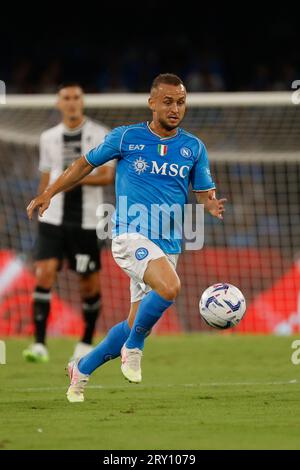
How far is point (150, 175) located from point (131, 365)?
127 centimetres

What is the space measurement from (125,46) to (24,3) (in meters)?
2.52

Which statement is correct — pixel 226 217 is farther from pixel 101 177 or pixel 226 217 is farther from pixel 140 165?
pixel 140 165

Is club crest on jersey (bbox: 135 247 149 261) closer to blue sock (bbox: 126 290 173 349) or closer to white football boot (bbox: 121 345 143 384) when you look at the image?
blue sock (bbox: 126 290 173 349)

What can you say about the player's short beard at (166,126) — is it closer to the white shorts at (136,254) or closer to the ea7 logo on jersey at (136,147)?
the ea7 logo on jersey at (136,147)

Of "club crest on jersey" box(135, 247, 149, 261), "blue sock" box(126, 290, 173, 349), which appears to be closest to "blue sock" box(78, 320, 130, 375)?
"blue sock" box(126, 290, 173, 349)

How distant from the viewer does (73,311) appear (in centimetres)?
1316

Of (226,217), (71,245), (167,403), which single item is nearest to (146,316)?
(167,403)

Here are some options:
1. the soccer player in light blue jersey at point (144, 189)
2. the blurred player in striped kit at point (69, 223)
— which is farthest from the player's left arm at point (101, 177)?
the soccer player in light blue jersey at point (144, 189)

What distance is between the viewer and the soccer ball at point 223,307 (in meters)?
6.90

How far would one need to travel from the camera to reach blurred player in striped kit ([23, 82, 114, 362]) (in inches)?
406

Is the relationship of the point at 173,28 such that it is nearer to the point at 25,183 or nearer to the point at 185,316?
the point at 25,183

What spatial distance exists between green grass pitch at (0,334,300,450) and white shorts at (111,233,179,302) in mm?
880

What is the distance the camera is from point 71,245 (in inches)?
414
